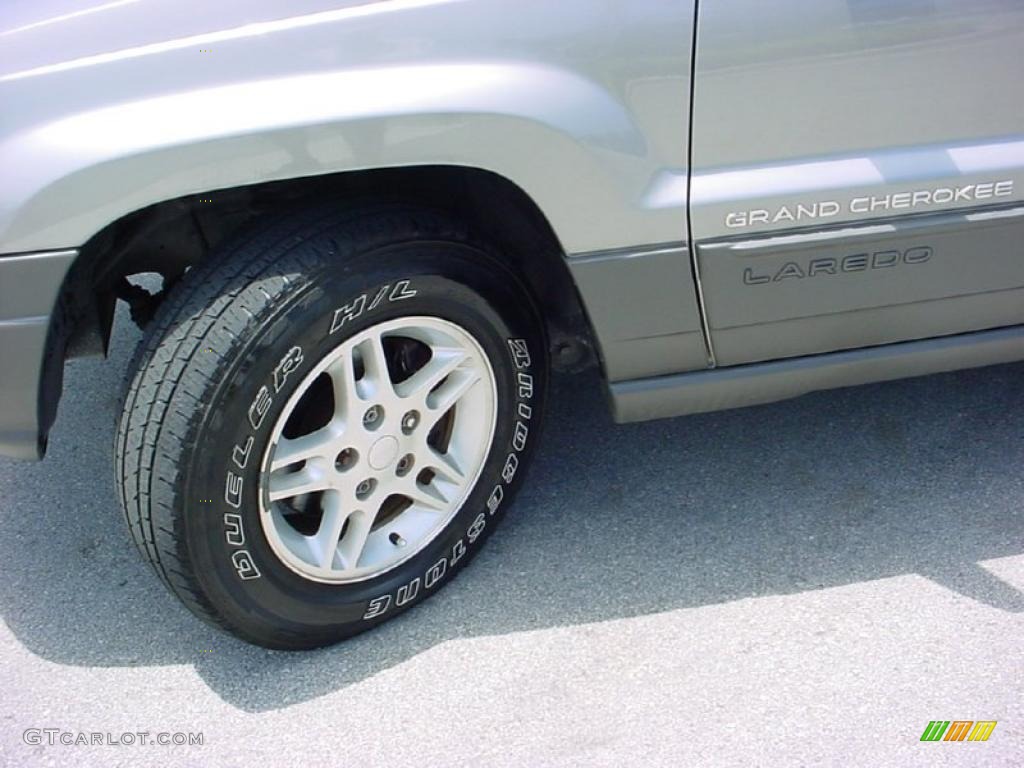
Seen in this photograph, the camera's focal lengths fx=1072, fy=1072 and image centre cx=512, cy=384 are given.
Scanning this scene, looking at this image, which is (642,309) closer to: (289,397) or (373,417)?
(373,417)

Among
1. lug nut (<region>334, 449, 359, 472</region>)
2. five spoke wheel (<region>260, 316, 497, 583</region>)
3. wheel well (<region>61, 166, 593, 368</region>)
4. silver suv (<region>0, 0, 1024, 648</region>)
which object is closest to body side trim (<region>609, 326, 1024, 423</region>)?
silver suv (<region>0, 0, 1024, 648</region>)

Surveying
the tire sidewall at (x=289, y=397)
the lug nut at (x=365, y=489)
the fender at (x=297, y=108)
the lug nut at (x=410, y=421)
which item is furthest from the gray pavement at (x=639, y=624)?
the fender at (x=297, y=108)

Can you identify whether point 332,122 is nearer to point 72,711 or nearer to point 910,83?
point 910,83

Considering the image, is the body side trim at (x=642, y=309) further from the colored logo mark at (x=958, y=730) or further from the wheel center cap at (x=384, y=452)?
the colored logo mark at (x=958, y=730)

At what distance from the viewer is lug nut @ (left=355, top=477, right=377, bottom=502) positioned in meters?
2.28

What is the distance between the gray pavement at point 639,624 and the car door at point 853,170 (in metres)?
0.52

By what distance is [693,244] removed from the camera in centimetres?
211

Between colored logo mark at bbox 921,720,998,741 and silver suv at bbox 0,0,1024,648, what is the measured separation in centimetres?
74

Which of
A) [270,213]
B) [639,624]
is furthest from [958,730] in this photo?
[270,213]

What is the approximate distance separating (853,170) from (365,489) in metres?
1.19

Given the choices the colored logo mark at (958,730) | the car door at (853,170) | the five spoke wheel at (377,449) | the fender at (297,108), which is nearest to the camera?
the fender at (297,108)

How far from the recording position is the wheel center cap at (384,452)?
7.32ft

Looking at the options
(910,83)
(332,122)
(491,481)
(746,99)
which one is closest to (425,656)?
(491,481)

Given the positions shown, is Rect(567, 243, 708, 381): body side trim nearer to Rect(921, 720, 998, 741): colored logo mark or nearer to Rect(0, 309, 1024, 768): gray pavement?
Rect(0, 309, 1024, 768): gray pavement
